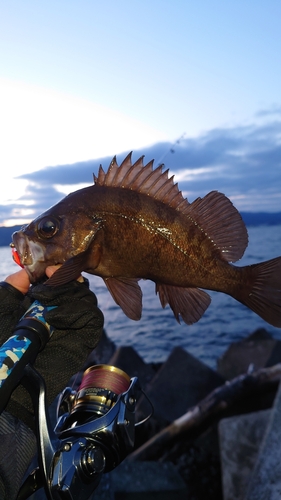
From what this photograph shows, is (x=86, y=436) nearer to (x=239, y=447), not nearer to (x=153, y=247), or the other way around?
(x=153, y=247)

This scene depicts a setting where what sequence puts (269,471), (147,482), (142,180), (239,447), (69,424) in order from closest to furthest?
(142,180), (69,424), (269,471), (147,482), (239,447)

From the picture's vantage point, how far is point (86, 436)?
7.56 ft

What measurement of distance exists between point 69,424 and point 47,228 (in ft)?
4.23

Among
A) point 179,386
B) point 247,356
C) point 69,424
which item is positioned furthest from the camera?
point 247,356

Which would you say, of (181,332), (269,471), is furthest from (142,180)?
(181,332)

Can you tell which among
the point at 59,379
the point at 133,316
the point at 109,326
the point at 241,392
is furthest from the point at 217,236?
the point at 109,326

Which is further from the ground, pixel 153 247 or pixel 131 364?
pixel 153 247

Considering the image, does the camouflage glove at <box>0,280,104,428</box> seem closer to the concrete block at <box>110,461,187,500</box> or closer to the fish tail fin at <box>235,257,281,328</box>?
the fish tail fin at <box>235,257,281,328</box>

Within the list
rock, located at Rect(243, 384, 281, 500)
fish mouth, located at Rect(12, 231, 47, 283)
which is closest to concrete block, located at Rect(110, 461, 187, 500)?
rock, located at Rect(243, 384, 281, 500)

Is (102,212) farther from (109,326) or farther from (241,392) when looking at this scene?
(109,326)

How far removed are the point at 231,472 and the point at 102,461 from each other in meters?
4.87

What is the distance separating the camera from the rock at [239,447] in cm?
620

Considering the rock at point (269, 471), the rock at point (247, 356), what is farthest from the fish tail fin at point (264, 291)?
the rock at point (247, 356)

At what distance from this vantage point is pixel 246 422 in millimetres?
6477
